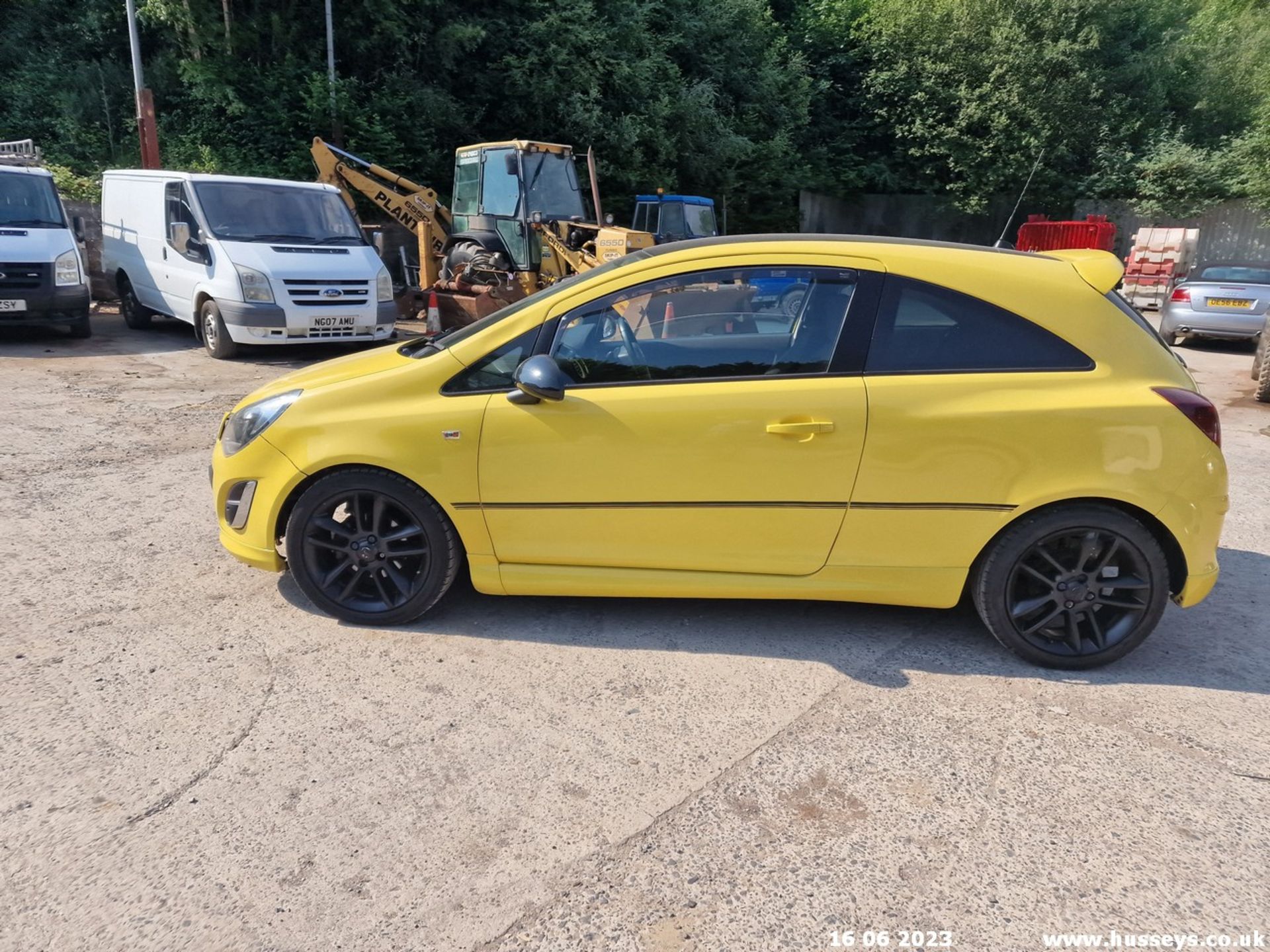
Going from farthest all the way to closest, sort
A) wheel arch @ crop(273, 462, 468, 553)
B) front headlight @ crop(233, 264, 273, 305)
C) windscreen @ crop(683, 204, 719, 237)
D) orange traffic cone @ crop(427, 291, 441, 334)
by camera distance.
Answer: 1. windscreen @ crop(683, 204, 719, 237)
2. orange traffic cone @ crop(427, 291, 441, 334)
3. front headlight @ crop(233, 264, 273, 305)
4. wheel arch @ crop(273, 462, 468, 553)

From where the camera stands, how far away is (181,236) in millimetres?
10492

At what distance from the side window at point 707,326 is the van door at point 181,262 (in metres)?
8.33

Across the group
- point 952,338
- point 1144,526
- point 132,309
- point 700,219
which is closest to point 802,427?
point 952,338

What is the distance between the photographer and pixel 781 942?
230cm

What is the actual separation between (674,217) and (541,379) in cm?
Answer: 1515

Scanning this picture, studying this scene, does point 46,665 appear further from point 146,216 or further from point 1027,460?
point 146,216

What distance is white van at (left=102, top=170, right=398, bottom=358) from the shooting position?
33.1 feet

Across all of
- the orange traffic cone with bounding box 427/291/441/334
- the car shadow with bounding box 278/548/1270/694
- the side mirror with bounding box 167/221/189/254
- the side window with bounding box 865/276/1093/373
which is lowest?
the car shadow with bounding box 278/548/1270/694

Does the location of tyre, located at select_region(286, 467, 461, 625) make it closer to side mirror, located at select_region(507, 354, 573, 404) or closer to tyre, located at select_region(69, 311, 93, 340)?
side mirror, located at select_region(507, 354, 573, 404)

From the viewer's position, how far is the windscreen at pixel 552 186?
45.2ft

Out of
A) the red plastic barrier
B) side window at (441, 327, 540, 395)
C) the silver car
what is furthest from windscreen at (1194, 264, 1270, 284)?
side window at (441, 327, 540, 395)

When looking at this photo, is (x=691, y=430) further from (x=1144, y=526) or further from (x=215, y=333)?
(x=215, y=333)

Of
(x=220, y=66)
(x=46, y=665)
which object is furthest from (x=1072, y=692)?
(x=220, y=66)

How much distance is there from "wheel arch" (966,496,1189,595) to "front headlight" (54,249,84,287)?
36.3ft
